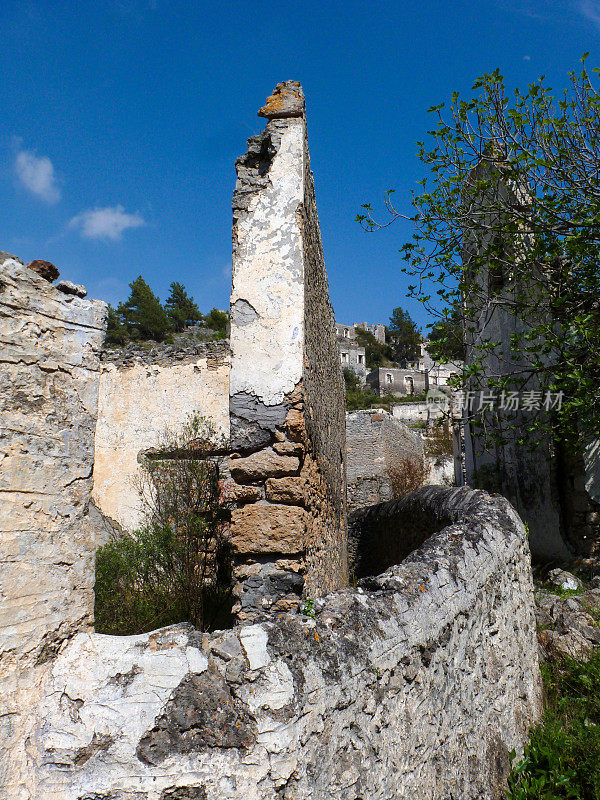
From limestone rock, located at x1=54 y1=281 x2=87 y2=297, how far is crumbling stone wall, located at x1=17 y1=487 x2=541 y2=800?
1.34 m

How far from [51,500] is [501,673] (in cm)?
296

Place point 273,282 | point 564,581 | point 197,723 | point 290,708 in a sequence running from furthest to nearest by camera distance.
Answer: point 564,581
point 273,282
point 290,708
point 197,723

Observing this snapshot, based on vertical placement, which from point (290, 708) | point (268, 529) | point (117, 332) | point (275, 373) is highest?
point (117, 332)

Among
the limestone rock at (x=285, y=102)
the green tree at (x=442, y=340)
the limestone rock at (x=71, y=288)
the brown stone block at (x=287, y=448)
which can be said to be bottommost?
the brown stone block at (x=287, y=448)

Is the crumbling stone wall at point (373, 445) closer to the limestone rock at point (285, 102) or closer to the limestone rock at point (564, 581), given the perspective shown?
the limestone rock at point (564, 581)

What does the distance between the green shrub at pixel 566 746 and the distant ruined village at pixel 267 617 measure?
0.41 feet

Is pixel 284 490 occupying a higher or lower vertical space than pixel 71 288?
lower

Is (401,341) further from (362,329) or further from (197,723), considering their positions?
(197,723)

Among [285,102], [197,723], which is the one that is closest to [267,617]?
[197,723]

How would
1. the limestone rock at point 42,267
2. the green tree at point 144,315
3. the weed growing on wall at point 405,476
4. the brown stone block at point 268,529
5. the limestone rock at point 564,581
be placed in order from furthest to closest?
the green tree at point 144,315 → the weed growing on wall at point 405,476 → the limestone rock at point 564,581 → the brown stone block at point 268,529 → the limestone rock at point 42,267

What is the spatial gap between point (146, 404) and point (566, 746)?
9750mm

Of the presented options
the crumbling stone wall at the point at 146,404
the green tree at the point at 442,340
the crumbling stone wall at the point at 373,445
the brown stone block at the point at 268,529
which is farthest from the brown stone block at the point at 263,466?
the crumbling stone wall at the point at 373,445

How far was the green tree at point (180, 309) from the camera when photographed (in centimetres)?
4647

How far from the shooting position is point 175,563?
536 cm
